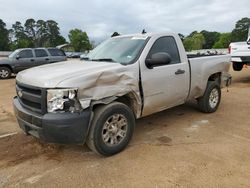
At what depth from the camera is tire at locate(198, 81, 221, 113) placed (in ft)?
20.5

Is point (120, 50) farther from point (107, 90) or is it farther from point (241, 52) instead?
point (241, 52)

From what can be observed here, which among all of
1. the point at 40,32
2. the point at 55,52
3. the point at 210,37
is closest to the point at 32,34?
the point at 40,32

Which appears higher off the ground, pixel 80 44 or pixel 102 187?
pixel 80 44

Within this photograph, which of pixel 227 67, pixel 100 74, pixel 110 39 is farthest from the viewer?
pixel 227 67

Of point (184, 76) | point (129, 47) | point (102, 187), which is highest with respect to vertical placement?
point (129, 47)

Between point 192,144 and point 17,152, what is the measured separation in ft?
9.17

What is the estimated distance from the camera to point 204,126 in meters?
5.52

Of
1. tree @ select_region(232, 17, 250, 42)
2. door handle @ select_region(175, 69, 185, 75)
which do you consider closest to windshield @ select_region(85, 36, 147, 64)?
door handle @ select_region(175, 69, 185, 75)

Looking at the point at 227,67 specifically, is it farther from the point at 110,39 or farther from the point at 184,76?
the point at 110,39

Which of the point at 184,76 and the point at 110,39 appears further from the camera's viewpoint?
the point at 110,39

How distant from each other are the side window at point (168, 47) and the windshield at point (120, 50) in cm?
25

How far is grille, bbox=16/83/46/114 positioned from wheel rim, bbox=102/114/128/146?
0.93 m

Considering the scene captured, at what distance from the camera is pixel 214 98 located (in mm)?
6539

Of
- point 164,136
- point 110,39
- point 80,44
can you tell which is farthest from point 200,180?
point 80,44
